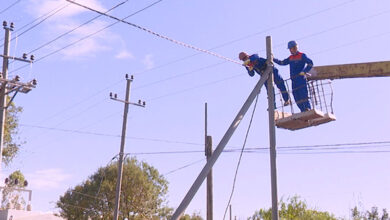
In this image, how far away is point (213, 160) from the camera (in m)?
11.7

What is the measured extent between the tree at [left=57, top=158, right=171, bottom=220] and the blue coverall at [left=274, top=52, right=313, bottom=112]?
32904 mm

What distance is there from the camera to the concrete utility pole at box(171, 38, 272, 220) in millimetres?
10922


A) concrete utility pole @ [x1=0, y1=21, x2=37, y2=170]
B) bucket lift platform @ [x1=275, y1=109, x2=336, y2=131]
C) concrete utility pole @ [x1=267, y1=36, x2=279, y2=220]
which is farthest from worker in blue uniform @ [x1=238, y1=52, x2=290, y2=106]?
concrete utility pole @ [x1=0, y1=21, x2=37, y2=170]

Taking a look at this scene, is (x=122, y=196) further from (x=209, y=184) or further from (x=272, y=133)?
(x=272, y=133)

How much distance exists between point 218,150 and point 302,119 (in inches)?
116

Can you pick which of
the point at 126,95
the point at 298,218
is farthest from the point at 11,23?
the point at 298,218

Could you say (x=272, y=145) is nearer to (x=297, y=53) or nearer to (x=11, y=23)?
(x=297, y=53)

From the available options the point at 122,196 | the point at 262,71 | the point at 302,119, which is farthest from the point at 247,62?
the point at 122,196

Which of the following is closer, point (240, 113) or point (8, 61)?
point (240, 113)

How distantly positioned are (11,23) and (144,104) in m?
9.53

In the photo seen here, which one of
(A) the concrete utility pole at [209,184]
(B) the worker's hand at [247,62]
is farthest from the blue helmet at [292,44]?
(A) the concrete utility pole at [209,184]

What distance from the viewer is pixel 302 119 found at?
13531 mm

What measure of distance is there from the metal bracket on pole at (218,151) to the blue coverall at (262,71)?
2.61 feet

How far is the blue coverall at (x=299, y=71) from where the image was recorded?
14078 millimetres
